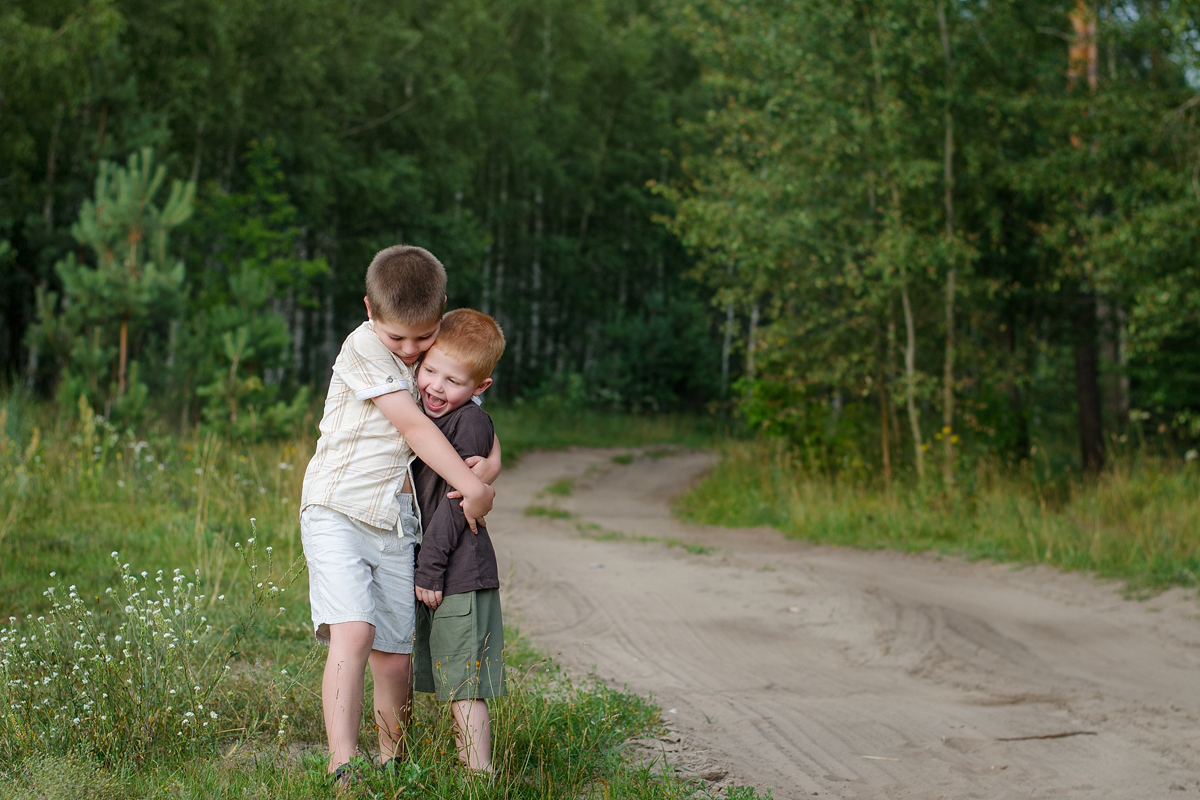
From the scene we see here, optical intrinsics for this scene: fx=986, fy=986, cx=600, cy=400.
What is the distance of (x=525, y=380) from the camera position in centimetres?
3011

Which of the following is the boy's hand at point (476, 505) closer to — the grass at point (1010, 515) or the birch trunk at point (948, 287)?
the grass at point (1010, 515)

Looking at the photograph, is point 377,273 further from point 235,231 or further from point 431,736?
point 235,231

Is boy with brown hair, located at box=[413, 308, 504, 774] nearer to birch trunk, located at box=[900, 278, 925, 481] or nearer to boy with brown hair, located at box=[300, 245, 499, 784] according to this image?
boy with brown hair, located at box=[300, 245, 499, 784]

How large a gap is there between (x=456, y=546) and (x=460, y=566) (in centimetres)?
Result: 6

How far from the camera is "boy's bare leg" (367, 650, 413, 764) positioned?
3148 millimetres

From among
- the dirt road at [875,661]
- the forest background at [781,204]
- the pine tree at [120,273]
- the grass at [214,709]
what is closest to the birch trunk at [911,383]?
the forest background at [781,204]

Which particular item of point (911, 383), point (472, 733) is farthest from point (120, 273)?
point (472, 733)

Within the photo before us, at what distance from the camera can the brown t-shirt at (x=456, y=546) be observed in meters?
3.12

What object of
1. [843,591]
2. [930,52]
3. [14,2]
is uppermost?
[14,2]

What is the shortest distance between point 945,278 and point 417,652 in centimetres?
975

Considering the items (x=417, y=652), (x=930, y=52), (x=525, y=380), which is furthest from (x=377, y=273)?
(x=525, y=380)

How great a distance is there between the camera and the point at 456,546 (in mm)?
3131

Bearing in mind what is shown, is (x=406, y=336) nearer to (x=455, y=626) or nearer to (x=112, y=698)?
(x=455, y=626)

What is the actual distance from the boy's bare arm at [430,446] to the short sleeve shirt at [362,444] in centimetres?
5
